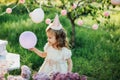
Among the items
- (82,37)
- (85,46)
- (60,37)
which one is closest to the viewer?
(60,37)

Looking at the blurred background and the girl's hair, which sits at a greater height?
the girl's hair

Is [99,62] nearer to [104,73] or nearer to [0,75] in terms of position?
[104,73]

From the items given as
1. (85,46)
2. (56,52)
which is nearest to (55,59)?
(56,52)

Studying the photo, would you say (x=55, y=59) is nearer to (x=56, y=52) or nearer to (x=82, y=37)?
(x=56, y=52)

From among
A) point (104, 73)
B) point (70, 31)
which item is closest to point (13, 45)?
point (70, 31)

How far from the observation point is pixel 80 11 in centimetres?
484

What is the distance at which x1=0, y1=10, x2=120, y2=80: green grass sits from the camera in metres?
4.43

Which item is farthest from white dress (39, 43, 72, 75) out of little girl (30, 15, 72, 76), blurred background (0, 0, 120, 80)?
blurred background (0, 0, 120, 80)

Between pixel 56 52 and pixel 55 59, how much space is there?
0.07 metres

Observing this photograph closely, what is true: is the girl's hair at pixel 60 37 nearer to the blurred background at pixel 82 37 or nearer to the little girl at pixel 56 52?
the little girl at pixel 56 52

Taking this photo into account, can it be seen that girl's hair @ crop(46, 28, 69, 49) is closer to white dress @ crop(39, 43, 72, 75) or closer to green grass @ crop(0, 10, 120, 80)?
white dress @ crop(39, 43, 72, 75)

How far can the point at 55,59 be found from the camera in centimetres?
387

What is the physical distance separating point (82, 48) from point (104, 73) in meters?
0.64

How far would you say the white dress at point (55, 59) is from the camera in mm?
3855
